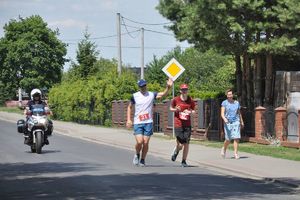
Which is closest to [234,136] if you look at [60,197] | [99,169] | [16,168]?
[99,169]

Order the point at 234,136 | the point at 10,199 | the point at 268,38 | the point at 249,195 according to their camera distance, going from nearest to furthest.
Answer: the point at 10,199 < the point at 249,195 < the point at 234,136 < the point at 268,38

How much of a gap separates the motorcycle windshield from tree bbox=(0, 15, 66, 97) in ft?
187

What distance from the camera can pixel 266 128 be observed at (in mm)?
22438

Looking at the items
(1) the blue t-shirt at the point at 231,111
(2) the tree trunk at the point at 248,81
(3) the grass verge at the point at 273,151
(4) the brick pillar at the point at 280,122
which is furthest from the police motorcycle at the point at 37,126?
(2) the tree trunk at the point at 248,81

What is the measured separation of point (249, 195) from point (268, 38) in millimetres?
11812

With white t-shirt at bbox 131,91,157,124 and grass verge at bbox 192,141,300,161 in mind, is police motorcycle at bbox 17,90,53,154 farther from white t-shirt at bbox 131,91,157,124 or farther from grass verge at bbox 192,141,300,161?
grass verge at bbox 192,141,300,161

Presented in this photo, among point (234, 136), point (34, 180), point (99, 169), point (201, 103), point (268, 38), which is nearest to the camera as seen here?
point (34, 180)

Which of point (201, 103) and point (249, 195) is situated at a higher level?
point (201, 103)

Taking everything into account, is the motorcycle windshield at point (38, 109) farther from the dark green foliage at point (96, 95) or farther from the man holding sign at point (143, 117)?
the dark green foliage at point (96, 95)

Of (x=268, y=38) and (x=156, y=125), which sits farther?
(x=156, y=125)

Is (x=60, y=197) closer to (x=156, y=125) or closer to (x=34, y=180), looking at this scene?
(x=34, y=180)

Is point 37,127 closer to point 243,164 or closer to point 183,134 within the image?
point 183,134

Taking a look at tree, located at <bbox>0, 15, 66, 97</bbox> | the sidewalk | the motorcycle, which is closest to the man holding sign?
the sidewalk

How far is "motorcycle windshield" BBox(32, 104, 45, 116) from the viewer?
18422mm
